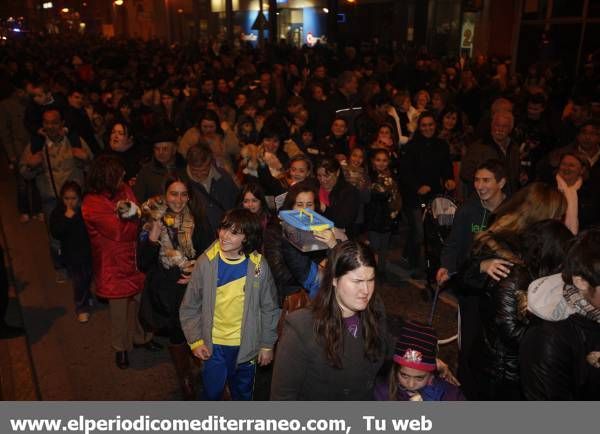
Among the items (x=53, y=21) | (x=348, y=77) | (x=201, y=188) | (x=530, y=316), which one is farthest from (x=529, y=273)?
(x=53, y=21)

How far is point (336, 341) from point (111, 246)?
298 cm

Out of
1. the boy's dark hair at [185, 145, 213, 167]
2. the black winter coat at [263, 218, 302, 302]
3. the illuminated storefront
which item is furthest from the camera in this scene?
the illuminated storefront

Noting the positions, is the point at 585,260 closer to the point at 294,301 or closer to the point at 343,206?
the point at 294,301

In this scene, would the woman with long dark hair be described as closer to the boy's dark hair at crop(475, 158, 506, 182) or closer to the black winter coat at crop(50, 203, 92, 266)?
the boy's dark hair at crop(475, 158, 506, 182)

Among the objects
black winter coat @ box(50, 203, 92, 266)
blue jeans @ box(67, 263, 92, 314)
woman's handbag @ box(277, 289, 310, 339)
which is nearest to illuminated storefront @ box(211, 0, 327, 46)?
blue jeans @ box(67, 263, 92, 314)

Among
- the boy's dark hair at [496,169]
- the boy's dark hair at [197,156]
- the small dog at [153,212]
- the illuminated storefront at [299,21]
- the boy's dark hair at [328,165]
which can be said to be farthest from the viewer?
the illuminated storefront at [299,21]

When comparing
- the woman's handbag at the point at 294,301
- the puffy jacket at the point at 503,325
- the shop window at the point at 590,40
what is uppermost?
the shop window at the point at 590,40

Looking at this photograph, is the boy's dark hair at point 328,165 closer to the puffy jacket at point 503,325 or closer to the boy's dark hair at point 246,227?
the boy's dark hair at point 246,227

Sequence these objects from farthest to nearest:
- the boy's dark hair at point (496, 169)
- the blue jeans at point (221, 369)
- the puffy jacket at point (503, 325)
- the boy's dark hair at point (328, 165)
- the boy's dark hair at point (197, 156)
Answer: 1. the boy's dark hair at point (328, 165)
2. the boy's dark hair at point (197, 156)
3. the boy's dark hair at point (496, 169)
4. the blue jeans at point (221, 369)
5. the puffy jacket at point (503, 325)

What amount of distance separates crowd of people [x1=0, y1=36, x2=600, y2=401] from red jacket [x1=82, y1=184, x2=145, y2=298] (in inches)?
0.7

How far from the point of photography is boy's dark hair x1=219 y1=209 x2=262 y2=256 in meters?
3.55

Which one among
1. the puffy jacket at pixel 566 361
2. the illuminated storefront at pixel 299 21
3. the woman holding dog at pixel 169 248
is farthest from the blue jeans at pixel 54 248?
the illuminated storefront at pixel 299 21

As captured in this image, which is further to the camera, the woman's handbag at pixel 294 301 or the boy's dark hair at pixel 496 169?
the boy's dark hair at pixel 496 169

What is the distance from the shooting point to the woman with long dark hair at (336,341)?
2.54 meters
